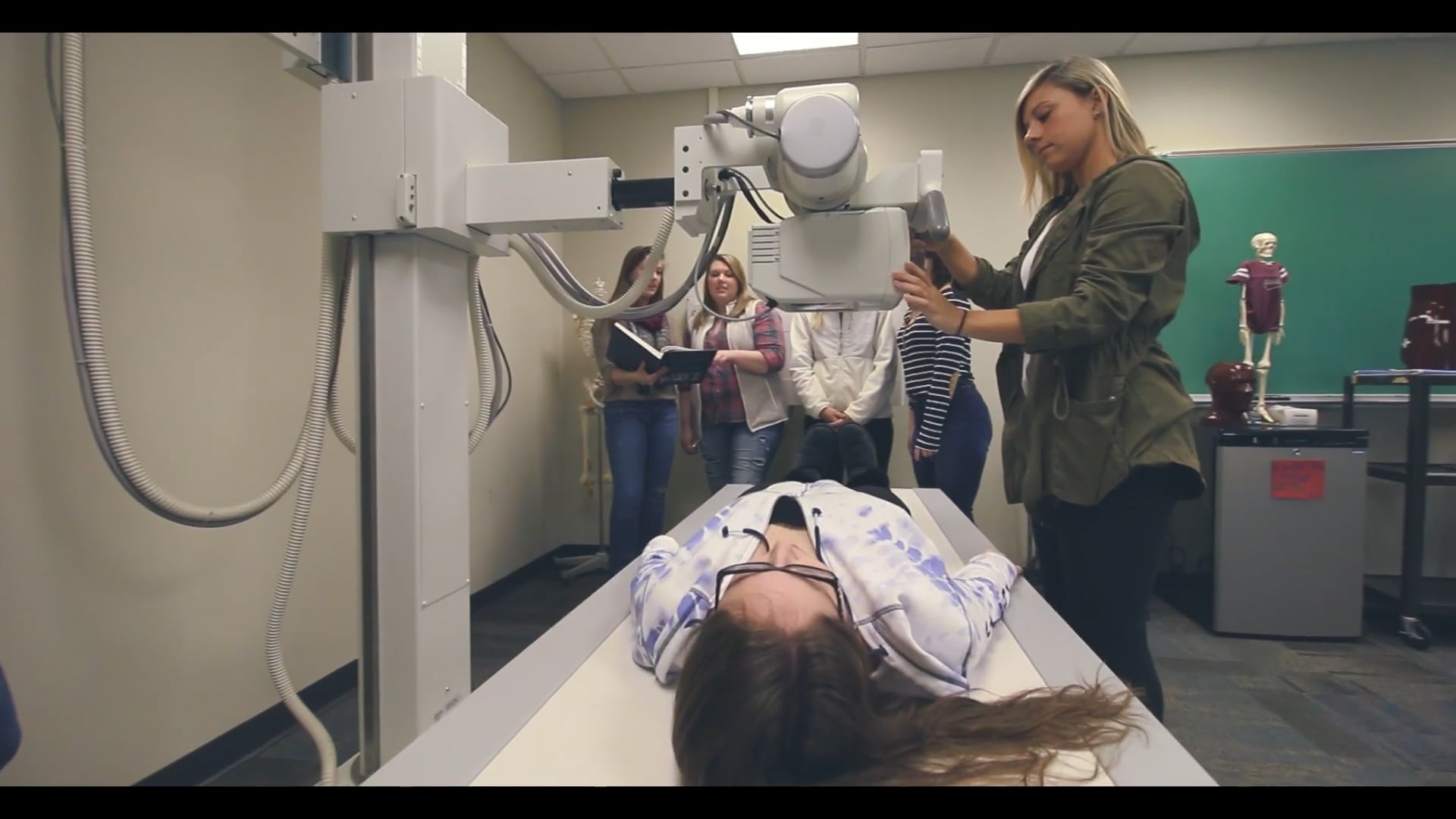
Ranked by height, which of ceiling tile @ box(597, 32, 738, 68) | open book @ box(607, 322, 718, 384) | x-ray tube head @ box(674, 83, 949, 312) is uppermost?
ceiling tile @ box(597, 32, 738, 68)

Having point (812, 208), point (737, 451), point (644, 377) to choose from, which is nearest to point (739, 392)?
point (737, 451)

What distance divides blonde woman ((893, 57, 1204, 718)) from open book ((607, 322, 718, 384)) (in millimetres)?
979

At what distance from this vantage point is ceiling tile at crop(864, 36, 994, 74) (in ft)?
9.59

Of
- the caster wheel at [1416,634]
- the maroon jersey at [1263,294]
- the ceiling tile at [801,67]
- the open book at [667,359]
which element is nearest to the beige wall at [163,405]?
the open book at [667,359]

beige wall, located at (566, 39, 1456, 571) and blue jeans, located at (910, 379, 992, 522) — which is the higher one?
beige wall, located at (566, 39, 1456, 571)

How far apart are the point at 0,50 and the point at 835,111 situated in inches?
55.1

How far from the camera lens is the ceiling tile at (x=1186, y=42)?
113 inches

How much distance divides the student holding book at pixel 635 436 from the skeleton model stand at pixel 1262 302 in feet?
7.35

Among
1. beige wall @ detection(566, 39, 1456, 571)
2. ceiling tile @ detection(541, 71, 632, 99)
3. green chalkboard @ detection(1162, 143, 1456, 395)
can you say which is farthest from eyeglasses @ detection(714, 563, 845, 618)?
ceiling tile @ detection(541, 71, 632, 99)

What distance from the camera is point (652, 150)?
134 inches

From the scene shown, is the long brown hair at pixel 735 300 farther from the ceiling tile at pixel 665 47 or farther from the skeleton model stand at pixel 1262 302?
the skeleton model stand at pixel 1262 302

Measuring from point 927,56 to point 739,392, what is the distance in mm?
1738

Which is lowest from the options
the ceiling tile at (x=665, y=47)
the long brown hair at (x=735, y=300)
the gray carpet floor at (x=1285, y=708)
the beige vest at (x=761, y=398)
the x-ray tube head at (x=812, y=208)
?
the gray carpet floor at (x=1285, y=708)

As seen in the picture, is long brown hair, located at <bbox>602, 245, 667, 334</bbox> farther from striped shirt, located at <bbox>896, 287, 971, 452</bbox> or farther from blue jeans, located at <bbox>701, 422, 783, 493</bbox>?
striped shirt, located at <bbox>896, 287, 971, 452</bbox>
